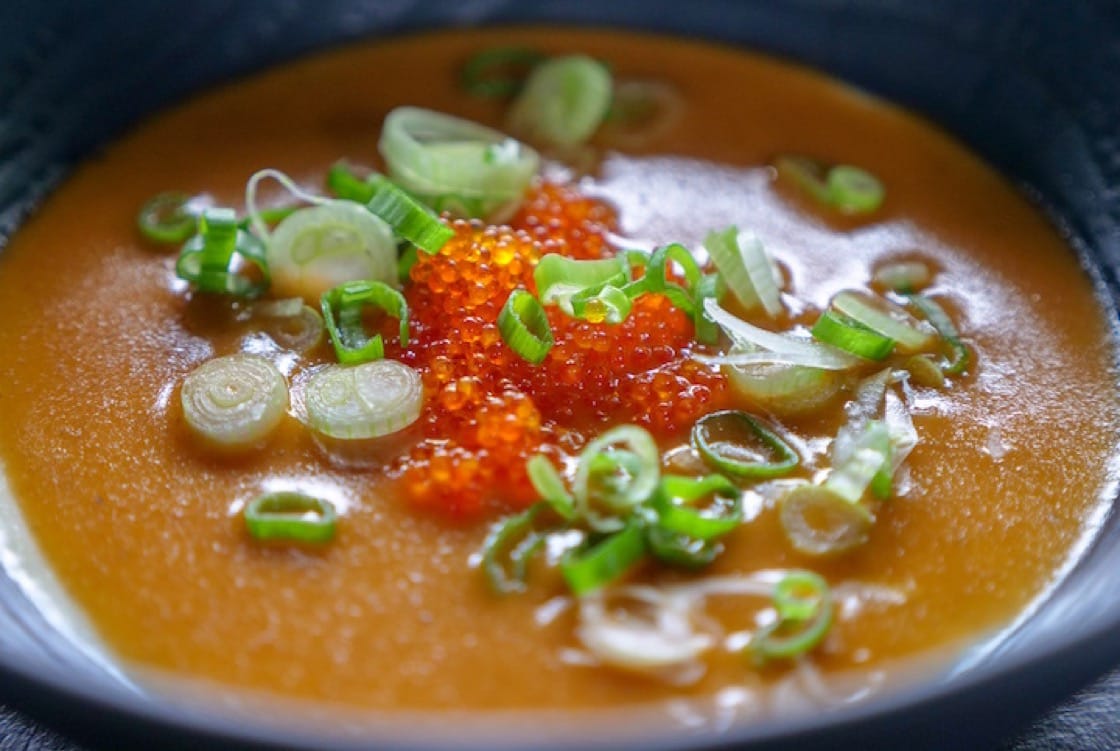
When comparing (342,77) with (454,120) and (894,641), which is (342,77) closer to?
(454,120)

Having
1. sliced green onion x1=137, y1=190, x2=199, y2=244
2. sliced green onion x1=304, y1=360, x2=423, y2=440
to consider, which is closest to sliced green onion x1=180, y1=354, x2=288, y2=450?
sliced green onion x1=304, y1=360, x2=423, y2=440

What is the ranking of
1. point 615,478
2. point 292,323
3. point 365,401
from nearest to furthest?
point 615,478
point 365,401
point 292,323

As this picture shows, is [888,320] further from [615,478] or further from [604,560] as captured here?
[604,560]

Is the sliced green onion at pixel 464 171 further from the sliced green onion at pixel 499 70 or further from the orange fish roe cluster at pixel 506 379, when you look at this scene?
the sliced green onion at pixel 499 70

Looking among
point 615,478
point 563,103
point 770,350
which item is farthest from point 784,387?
point 563,103

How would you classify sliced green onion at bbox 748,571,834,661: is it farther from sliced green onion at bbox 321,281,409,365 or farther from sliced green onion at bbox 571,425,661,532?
sliced green onion at bbox 321,281,409,365

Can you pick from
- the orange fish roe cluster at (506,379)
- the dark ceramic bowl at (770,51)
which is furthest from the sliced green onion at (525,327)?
the dark ceramic bowl at (770,51)

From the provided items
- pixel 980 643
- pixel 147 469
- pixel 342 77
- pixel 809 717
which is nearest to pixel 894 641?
pixel 980 643
